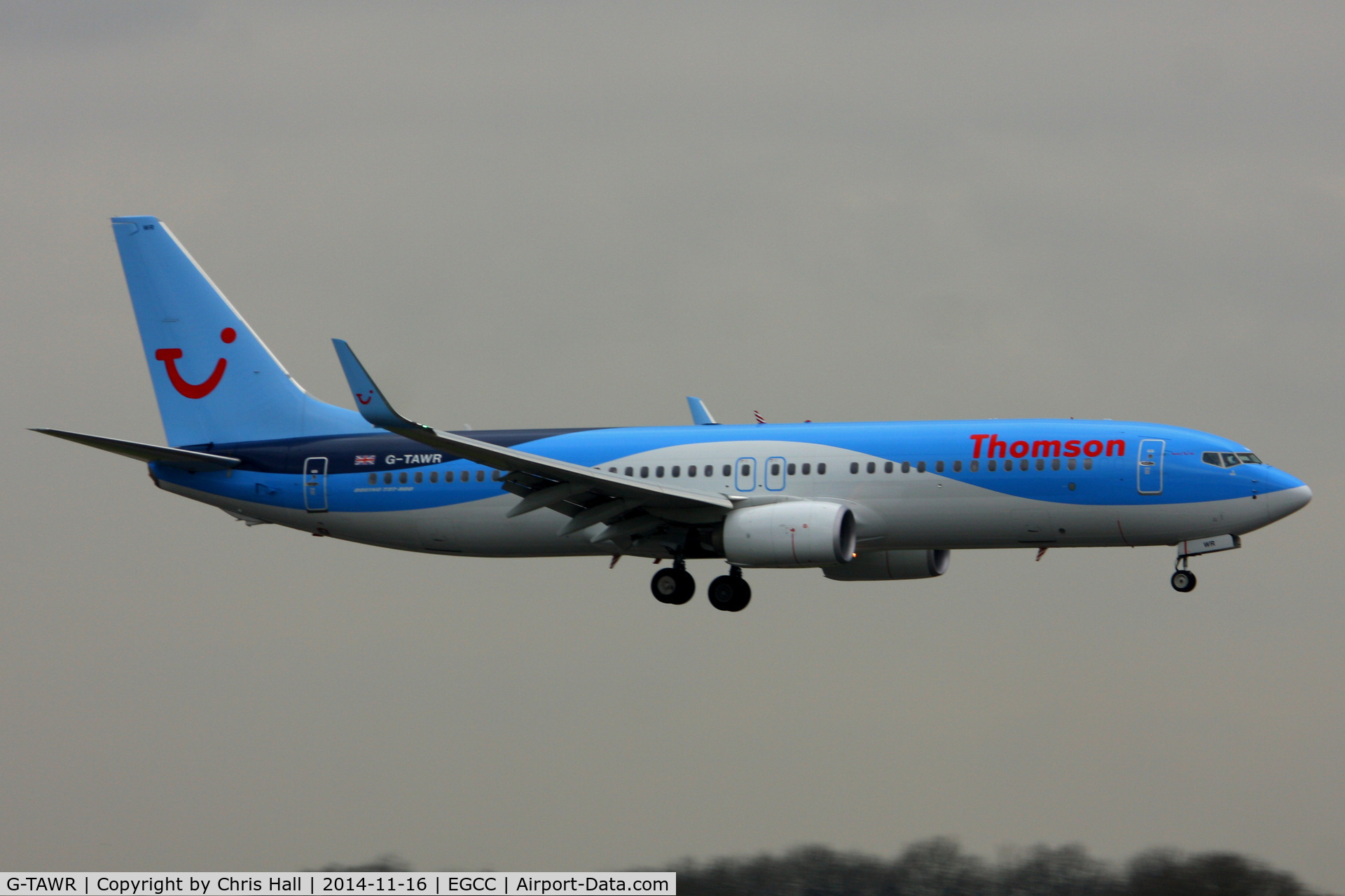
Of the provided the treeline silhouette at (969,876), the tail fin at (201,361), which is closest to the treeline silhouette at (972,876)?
the treeline silhouette at (969,876)

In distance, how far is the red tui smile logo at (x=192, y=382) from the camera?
5053 centimetres

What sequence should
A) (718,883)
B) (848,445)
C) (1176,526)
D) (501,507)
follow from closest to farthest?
1. (1176,526)
2. (848,445)
3. (501,507)
4. (718,883)

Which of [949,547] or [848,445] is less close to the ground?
[848,445]

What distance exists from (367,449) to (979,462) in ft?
61.2

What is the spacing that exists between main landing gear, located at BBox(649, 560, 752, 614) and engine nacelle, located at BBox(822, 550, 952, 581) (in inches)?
129

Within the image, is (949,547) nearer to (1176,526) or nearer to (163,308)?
(1176,526)

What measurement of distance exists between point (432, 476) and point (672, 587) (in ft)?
26.2

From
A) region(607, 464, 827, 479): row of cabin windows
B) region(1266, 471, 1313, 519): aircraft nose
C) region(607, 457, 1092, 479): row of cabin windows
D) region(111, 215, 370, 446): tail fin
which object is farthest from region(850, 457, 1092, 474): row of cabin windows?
region(111, 215, 370, 446): tail fin

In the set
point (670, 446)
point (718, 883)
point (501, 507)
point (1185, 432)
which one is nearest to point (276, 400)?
point (501, 507)

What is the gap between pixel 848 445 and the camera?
42719mm

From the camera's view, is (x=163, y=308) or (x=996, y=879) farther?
(x=163, y=308)

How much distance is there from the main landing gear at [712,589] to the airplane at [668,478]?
6 centimetres

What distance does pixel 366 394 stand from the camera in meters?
36.1

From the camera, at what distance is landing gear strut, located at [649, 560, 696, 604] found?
4538 cm
